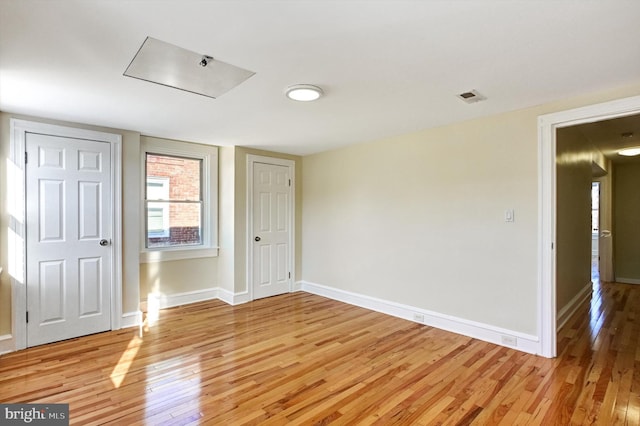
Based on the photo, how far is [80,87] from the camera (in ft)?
8.15

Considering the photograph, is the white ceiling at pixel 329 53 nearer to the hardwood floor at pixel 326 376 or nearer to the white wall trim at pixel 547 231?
the white wall trim at pixel 547 231

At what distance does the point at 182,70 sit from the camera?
7.16ft

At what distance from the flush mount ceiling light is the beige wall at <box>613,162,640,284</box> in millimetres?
6730

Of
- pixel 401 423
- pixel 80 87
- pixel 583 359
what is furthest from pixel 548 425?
pixel 80 87

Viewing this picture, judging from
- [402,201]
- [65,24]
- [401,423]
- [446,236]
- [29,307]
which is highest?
[65,24]

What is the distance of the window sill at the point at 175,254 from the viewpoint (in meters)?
4.21

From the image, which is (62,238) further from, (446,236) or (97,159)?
(446,236)

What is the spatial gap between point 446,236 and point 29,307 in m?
4.28

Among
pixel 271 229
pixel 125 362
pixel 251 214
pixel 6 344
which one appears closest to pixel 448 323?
pixel 271 229

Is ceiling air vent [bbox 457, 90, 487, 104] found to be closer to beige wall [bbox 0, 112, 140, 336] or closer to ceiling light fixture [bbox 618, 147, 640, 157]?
beige wall [bbox 0, 112, 140, 336]

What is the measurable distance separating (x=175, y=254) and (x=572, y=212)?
513 cm

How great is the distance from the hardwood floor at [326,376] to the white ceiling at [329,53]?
224 cm

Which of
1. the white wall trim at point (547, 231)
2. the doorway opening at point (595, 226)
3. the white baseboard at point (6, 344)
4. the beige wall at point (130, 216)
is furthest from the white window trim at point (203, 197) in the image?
the doorway opening at point (595, 226)

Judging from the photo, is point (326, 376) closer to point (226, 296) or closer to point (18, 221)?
point (226, 296)
